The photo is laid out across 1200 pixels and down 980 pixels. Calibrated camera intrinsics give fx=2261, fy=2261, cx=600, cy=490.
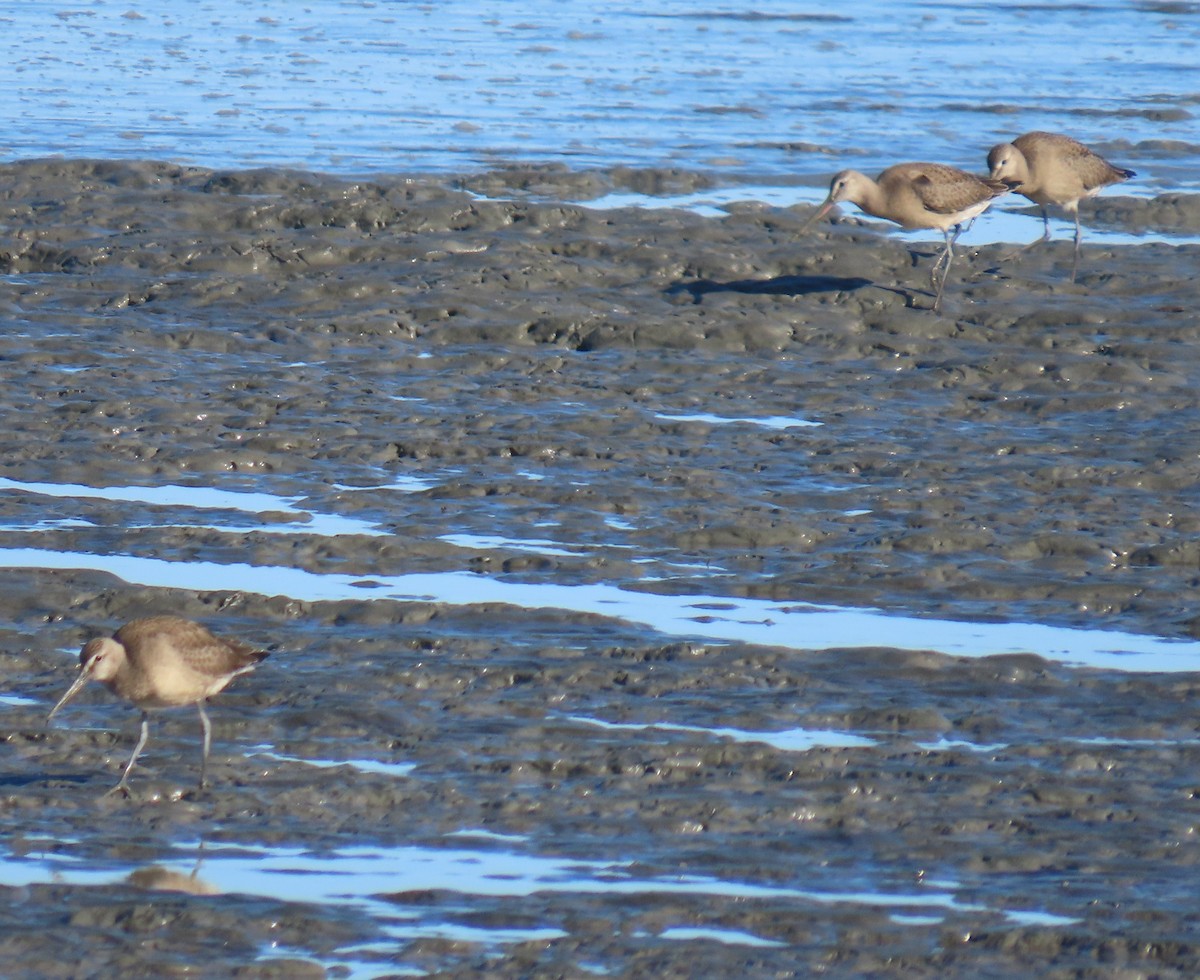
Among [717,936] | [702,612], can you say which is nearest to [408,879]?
[717,936]

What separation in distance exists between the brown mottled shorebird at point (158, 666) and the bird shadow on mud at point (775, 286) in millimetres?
7778

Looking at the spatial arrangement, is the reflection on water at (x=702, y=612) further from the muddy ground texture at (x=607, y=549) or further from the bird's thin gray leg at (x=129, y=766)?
the bird's thin gray leg at (x=129, y=766)

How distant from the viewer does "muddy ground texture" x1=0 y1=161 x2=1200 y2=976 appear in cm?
636

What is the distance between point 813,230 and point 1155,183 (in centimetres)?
424

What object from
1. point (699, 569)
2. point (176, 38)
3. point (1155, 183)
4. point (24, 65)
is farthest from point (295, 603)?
point (176, 38)

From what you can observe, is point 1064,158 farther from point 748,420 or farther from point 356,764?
point 356,764

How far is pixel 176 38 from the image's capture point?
28.3 meters

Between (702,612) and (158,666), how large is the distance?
2608mm

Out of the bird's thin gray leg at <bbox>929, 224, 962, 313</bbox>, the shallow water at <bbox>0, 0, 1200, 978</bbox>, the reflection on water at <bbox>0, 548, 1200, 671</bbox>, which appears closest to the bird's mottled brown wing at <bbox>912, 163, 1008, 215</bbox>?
the bird's thin gray leg at <bbox>929, 224, 962, 313</bbox>

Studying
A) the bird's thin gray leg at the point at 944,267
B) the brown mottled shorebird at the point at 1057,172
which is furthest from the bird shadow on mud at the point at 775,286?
the brown mottled shorebird at the point at 1057,172

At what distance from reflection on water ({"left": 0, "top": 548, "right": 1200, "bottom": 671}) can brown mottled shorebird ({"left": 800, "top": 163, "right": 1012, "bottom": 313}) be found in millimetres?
5988

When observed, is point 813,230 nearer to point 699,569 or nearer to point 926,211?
point 926,211

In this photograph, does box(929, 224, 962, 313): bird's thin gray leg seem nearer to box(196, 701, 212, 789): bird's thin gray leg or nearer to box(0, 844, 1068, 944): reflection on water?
box(196, 701, 212, 789): bird's thin gray leg

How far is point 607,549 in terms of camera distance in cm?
987
